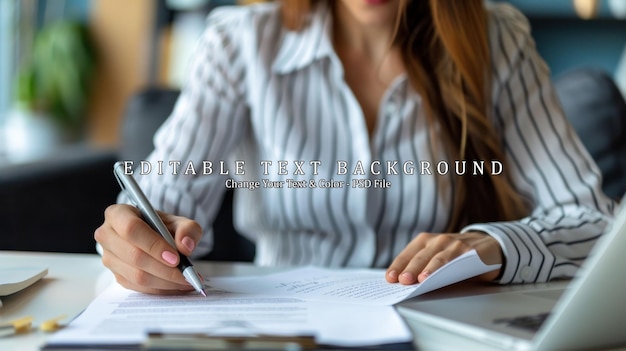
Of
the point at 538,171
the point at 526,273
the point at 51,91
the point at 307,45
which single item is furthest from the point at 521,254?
the point at 51,91

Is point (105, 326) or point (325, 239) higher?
point (105, 326)

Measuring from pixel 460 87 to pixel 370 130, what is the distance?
5.4 inches

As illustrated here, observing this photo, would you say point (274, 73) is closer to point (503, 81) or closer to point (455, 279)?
point (503, 81)

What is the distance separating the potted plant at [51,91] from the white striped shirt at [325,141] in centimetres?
184

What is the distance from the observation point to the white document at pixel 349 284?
670 mm

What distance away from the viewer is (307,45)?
112cm

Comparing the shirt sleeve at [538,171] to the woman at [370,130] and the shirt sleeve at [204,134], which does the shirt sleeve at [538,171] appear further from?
the shirt sleeve at [204,134]

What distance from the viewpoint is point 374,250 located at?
3.50 feet

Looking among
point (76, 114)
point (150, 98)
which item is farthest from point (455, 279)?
point (76, 114)

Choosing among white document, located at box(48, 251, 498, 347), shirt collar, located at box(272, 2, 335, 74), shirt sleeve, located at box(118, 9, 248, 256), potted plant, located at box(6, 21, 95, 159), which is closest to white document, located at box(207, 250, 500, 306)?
white document, located at box(48, 251, 498, 347)

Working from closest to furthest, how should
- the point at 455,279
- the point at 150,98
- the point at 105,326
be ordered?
the point at 105,326
the point at 455,279
the point at 150,98

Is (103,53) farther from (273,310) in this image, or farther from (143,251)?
(273,310)

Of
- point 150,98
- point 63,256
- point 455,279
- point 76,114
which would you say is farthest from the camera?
point 76,114

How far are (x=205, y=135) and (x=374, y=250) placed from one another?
0.93 ft
